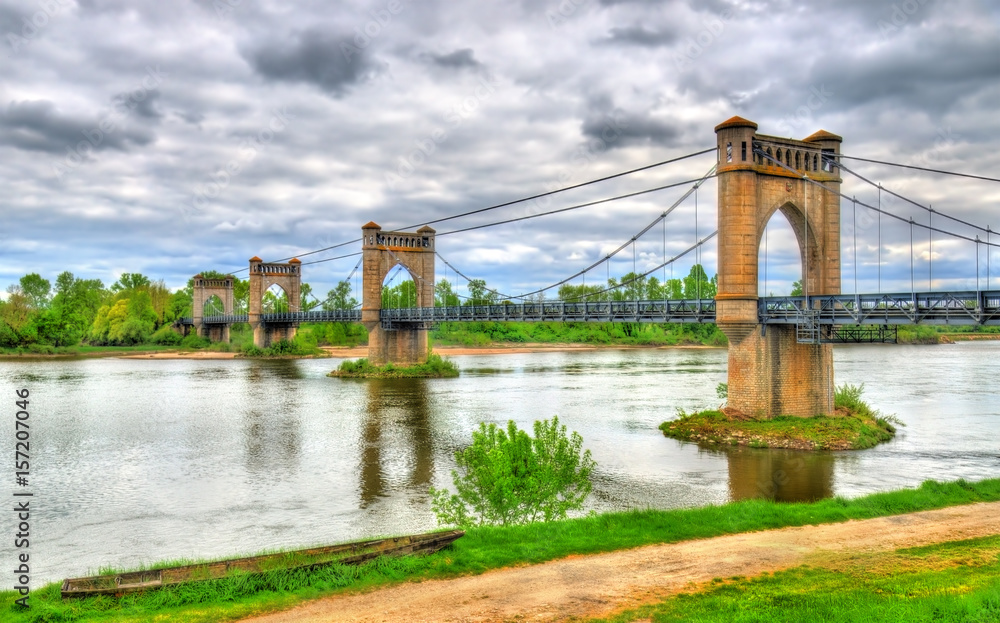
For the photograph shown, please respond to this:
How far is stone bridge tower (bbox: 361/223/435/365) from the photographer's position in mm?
57594

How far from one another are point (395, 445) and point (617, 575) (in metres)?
16.6

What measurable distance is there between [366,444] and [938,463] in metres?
18.4

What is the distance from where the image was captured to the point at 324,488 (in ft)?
62.3

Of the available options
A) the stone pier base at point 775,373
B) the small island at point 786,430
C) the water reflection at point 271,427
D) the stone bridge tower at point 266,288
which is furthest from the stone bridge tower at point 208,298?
the stone pier base at point 775,373

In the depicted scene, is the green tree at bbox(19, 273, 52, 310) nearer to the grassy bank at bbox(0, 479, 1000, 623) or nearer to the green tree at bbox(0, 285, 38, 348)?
the green tree at bbox(0, 285, 38, 348)

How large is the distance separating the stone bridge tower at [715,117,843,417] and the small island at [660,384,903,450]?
22.6 inches

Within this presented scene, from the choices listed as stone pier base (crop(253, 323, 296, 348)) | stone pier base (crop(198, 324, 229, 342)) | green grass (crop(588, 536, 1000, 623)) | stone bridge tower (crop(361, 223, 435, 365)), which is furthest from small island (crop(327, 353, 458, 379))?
stone pier base (crop(198, 324, 229, 342))

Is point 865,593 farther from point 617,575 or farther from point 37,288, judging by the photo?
point 37,288

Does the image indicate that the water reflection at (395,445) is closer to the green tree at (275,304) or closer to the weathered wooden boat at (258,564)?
the weathered wooden boat at (258,564)

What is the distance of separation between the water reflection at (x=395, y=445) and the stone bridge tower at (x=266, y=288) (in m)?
44.8

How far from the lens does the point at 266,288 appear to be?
86.5 m

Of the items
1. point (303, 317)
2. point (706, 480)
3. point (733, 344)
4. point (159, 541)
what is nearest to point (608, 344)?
point (303, 317)

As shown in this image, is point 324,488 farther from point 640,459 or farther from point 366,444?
point 640,459

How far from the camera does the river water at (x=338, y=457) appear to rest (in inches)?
600
